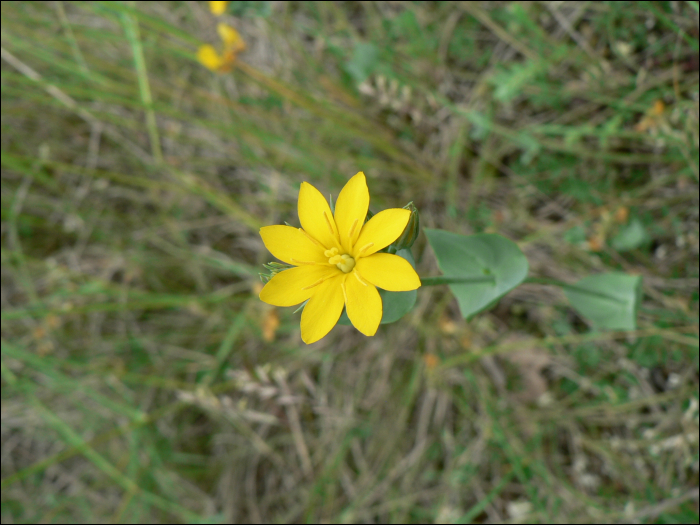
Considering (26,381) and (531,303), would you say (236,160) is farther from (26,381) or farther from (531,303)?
(531,303)

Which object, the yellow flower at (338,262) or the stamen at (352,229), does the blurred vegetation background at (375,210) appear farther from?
the stamen at (352,229)

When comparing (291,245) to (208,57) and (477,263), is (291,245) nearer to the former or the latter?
(477,263)

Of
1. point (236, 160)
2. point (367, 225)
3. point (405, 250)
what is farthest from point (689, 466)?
point (236, 160)

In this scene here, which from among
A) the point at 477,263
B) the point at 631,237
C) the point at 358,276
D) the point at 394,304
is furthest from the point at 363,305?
the point at 631,237

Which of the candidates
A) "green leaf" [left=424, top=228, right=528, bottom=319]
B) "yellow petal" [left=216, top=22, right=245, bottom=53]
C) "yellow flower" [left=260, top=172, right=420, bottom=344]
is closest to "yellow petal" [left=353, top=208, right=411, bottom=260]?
"yellow flower" [left=260, top=172, right=420, bottom=344]

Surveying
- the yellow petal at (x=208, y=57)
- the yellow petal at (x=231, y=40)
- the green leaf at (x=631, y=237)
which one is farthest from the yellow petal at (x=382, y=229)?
the yellow petal at (x=231, y=40)

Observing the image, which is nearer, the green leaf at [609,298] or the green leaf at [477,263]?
the green leaf at [477,263]

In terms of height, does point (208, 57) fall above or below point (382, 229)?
above
